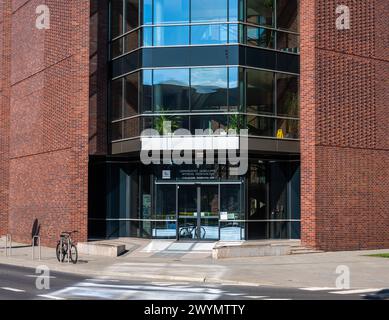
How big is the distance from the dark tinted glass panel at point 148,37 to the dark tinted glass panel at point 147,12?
13.5 inches

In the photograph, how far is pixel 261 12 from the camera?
26453mm

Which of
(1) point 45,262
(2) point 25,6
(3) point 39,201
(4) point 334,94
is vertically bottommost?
(1) point 45,262

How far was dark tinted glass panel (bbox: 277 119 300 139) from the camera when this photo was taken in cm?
2642

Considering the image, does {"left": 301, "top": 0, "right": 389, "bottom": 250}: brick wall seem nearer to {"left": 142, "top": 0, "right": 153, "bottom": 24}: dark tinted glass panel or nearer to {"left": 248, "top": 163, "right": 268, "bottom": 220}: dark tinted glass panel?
{"left": 248, "top": 163, "right": 268, "bottom": 220}: dark tinted glass panel

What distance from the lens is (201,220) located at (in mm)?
26500

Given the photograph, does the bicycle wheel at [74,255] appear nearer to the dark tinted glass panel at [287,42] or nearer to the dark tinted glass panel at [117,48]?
the dark tinted glass panel at [117,48]

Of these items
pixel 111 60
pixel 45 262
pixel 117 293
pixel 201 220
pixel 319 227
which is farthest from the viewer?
pixel 111 60

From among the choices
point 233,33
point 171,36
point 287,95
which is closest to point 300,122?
point 287,95

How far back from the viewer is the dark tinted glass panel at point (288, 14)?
27.0 meters

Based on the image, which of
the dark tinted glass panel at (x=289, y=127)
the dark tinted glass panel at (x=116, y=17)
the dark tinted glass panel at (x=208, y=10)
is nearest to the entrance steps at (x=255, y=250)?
the dark tinted glass panel at (x=289, y=127)

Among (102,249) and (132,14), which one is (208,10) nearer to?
(132,14)
